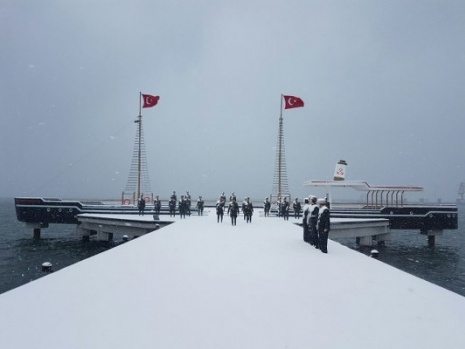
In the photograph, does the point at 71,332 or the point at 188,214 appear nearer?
the point at 71,332

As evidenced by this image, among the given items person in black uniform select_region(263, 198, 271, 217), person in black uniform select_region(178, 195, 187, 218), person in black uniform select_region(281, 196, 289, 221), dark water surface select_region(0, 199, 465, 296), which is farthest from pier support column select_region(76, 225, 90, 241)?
person in black uniform select_region(281, 196, 289, 221)

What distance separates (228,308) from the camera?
5363mm

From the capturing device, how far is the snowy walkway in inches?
166

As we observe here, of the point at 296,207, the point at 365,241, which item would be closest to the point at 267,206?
the point at 296,207

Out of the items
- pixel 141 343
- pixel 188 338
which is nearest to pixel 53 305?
pixel 141 343

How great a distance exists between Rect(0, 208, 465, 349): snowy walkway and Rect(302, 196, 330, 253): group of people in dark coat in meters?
2.08

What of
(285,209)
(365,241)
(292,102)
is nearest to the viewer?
(285,209)

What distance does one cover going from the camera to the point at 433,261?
28.8 meters

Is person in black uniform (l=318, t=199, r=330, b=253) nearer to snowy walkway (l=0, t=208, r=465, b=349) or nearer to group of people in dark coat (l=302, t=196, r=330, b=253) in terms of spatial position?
group of people in dark coat (l=302, t=196, r=330, b=253)

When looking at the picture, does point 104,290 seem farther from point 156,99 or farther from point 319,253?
point 156,99

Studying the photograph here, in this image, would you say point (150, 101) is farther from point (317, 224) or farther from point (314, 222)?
point (317, 224)

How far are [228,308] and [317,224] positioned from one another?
6.94 meters

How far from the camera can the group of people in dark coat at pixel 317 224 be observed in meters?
11.2

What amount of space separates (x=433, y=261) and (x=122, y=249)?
27915 millimetres
